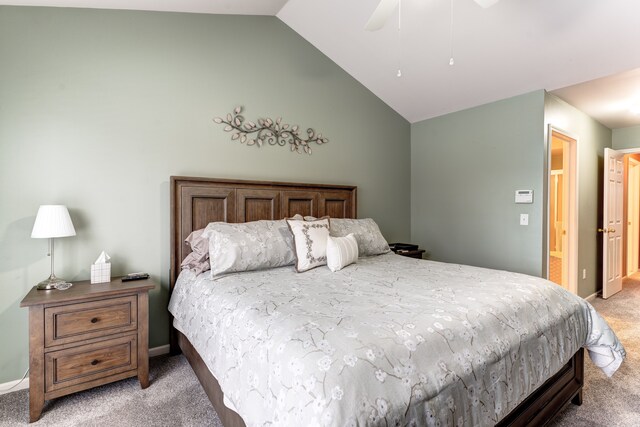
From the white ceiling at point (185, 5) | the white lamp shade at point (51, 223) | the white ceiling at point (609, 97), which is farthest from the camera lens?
the white ceiling at point (609, 97)

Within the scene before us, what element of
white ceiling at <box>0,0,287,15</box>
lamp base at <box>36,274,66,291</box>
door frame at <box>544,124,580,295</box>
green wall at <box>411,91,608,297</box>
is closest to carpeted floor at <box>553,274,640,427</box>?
door frame at <box>544,124,580,295</box>

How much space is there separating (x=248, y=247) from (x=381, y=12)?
1.70 meters

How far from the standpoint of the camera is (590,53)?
2557 millimetres

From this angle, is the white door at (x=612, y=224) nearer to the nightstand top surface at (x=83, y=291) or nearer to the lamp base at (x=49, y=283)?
the nightstand top surface at (x=83, y=291)

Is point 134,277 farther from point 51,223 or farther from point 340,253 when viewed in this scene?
point 340,253

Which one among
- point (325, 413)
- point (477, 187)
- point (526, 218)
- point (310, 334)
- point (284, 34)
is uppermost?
point (284, 34)

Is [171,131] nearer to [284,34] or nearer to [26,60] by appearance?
[26,60]

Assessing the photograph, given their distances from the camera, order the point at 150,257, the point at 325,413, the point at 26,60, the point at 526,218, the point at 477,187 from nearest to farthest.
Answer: the point at 325,413
the point at 26,60
the point at 150,257
the point at 526,218
the point at 477,187

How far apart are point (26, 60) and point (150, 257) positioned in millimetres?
1568

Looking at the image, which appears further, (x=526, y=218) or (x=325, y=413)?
(x=526, y=218)

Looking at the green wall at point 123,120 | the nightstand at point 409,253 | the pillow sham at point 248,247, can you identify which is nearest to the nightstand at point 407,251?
the nightstand at point 409,253

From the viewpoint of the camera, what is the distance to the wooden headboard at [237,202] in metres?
2.53

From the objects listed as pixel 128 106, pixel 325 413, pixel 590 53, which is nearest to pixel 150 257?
pixel 128 106

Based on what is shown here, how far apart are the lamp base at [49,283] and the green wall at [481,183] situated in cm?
376
